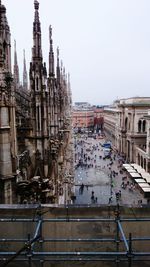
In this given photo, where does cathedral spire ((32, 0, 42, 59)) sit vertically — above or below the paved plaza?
above

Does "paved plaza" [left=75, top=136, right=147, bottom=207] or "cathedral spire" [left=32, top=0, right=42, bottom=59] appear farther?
"paved plaza" [left=75, top=136, right=147, bottom=207]

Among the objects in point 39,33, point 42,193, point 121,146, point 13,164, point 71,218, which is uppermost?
point 39,33

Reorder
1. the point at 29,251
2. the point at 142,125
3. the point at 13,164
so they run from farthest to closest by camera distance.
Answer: the point at 142,125, the point at 13,164, the point at 29,251

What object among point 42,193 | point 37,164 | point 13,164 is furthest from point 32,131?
point 13,164

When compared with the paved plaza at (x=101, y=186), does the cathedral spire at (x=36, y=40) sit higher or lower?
higher

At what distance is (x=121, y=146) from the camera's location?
A: 77.2 meters

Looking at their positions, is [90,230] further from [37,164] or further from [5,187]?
[37,164]

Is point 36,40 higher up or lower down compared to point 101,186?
higher up

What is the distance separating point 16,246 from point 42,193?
5.51 meters

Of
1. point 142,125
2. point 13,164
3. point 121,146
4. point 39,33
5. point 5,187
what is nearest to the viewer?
point 5,187

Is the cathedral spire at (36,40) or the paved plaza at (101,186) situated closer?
the cathedral spire at (36,40)

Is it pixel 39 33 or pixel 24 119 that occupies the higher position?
pixel 39 33

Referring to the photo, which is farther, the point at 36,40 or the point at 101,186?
the point at 101,186

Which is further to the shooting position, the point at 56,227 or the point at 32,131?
the point at 32,131
